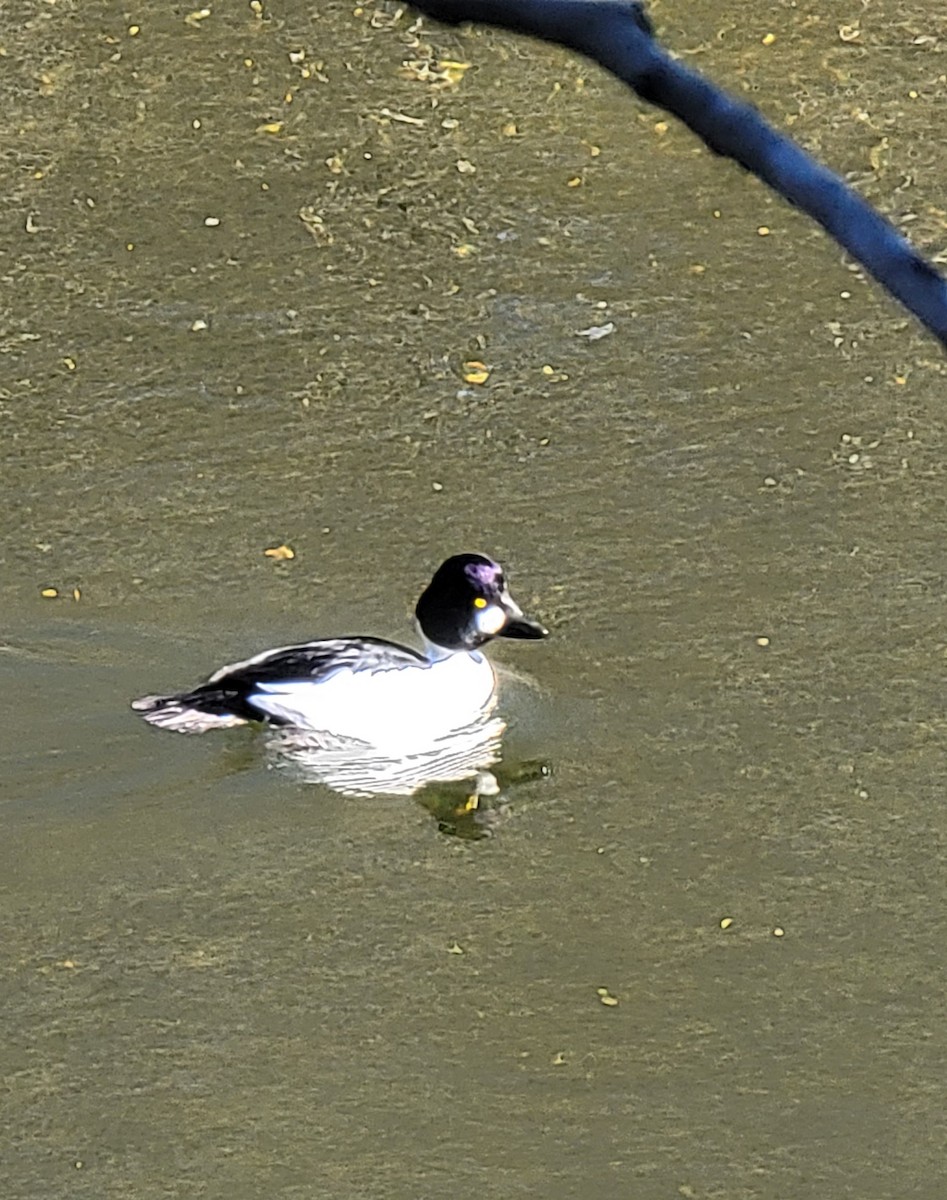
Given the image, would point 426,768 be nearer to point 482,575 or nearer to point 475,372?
point 482,575

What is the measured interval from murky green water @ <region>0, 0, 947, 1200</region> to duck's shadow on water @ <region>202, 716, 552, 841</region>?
5 centimetres

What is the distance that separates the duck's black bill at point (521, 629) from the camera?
4.55 m

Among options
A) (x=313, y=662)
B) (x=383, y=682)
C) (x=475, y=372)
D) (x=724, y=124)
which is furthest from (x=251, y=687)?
(x=724, y=124)

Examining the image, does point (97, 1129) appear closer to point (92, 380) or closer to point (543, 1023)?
point (543, 1023)

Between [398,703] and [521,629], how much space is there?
306mm

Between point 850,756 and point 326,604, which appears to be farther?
point 326,604

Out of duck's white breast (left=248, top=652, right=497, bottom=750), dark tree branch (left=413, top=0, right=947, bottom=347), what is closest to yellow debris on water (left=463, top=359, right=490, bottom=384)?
duck's white breast (left=248, top=652, right=497, bottom=750)

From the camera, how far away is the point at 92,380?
550 cm

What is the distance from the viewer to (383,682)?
4512 millimetres

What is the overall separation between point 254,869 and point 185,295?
2.20 metres

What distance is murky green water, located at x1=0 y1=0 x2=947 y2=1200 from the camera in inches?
144

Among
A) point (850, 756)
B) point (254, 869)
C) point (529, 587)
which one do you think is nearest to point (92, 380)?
point (529, 587)

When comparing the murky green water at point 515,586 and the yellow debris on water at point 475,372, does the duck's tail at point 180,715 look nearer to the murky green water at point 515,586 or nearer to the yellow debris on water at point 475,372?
the murky green water at point 515,586

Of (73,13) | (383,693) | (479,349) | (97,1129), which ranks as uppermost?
(73,13)
